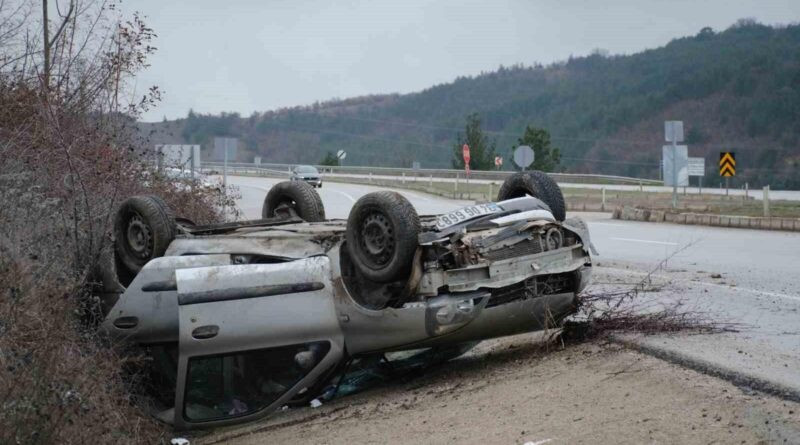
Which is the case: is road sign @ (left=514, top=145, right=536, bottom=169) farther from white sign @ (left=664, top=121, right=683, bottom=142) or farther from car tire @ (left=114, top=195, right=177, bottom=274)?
car tire @ (left=114, top=195, right=177, bottom=274)

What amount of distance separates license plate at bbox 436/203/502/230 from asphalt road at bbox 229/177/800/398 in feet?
4.71

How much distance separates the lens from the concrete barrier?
65.3 feet

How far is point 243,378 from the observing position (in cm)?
696

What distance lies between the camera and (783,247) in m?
15.2

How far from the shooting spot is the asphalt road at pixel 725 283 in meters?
6.30

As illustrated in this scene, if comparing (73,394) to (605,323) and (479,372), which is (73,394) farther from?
(605,323)

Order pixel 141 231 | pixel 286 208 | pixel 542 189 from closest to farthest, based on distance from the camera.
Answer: pixel 542 189, pixel 141 231, pixel 286 208

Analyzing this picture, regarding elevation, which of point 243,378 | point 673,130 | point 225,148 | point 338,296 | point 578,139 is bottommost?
point 243,378

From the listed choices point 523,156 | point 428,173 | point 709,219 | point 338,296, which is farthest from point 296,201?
point 428,173

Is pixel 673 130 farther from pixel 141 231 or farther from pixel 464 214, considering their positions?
pixel 141 231

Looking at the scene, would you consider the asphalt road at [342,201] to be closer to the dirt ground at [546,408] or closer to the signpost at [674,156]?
the signpost at [674,156]

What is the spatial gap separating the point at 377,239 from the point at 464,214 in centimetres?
65

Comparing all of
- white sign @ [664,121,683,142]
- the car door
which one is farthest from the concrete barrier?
the car door

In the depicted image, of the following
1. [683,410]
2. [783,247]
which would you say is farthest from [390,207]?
[783,247]
